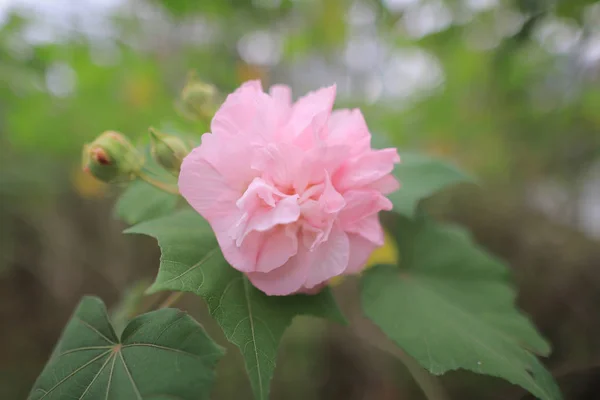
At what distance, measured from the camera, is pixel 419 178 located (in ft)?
2.79

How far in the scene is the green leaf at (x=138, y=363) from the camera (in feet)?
1.49

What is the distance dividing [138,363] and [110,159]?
11.9 inches

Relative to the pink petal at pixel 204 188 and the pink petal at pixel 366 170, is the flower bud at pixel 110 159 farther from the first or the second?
the pink petal at pixel 366 170

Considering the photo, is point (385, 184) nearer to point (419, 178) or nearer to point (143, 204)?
point (419, 178)

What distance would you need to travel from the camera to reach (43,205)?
204cm

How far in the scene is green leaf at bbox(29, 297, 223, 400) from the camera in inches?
17.8

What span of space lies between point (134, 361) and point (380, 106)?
1894mm

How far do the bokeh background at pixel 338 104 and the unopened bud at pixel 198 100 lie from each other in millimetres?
572

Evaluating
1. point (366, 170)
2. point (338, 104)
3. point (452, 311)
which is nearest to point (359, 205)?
point (366, 170)

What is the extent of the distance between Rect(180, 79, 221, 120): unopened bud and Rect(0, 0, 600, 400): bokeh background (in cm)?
57

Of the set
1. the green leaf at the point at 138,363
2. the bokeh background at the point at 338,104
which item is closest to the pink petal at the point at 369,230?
the green leaf at the point at 138,363

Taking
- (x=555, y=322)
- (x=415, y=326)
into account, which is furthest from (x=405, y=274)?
(x=555, y=322)

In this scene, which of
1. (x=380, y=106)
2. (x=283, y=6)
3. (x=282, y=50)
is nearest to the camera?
(x=283, y=6)

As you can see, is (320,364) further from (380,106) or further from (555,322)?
(380,106)
